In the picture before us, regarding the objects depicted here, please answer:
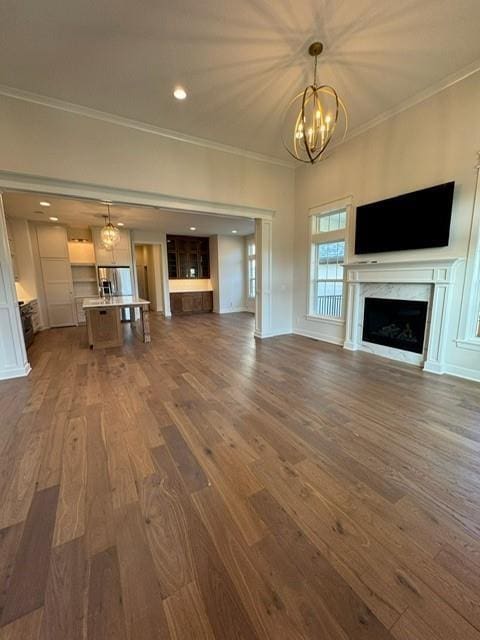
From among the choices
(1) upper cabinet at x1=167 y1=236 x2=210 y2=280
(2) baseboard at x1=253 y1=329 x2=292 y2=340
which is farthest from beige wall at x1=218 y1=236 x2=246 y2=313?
(2) baseboard at x1=253 y1=329 x2=292 y2=340

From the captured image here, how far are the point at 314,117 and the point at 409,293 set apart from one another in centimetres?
279

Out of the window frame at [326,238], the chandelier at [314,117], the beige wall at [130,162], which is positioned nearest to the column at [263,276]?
the beige wall at [130,162]

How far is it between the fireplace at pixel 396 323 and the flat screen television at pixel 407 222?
0.83 m

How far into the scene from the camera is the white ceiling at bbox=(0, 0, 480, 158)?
220 centimetres

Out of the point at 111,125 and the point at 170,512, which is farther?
the point at 111,125

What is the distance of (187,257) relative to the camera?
980 centimetres

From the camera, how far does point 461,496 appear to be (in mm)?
1568

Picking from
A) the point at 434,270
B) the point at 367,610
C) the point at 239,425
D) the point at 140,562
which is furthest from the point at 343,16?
the point at 140,562

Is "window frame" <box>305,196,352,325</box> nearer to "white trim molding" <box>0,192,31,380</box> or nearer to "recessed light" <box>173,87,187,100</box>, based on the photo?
"recessed light" <box>173,87,187,100</box>

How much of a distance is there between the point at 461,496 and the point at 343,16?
3.83m

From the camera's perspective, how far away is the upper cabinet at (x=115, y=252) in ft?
25.0

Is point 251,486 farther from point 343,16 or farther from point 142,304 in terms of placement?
point 142,304

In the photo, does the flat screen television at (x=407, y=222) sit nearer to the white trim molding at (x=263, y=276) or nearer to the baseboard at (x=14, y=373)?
the white trim molding at (x=263, y=276)

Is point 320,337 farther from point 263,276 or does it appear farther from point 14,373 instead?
point 14,373
